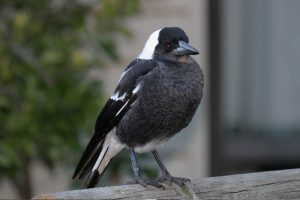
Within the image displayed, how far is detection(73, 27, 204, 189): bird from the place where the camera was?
3.62 m

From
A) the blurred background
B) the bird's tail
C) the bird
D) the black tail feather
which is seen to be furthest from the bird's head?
the blurred background

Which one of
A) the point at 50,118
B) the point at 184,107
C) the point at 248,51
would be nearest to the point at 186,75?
the point at 184,107

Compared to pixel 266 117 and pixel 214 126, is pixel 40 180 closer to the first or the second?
pixel 214 126

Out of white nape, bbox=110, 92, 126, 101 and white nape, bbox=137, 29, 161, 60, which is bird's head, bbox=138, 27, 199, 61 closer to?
white nape, bbox=137, 29, 161, 60

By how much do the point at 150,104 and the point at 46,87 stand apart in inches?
34.7

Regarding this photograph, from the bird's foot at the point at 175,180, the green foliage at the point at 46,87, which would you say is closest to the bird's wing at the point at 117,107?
the bird's foot at the point at 175,180

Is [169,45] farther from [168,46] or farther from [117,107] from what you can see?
[117,107]

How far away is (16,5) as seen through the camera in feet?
16.0

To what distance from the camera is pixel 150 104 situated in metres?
3.64

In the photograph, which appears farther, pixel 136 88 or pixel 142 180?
pixel 136 88

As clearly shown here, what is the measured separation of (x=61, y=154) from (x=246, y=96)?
2.60m

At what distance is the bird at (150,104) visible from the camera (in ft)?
11.9

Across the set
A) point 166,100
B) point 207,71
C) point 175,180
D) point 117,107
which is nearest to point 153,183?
point 175,180

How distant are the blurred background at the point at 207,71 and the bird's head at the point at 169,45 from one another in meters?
0.84
